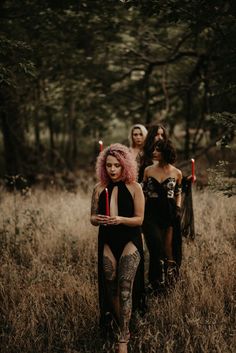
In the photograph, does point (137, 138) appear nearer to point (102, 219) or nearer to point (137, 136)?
point (137, 136)

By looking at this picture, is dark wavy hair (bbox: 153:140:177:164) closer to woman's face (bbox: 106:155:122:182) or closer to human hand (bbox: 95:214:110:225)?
woman's face (bbox: 106:155:122:182)

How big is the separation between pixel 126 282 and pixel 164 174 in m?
1.67

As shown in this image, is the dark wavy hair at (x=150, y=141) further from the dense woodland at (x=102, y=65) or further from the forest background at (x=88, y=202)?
the dense woodland at (x=102, y=65)

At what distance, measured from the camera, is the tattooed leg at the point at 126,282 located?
3.56 metres

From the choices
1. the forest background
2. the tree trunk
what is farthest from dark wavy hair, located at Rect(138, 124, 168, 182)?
the tree trunk

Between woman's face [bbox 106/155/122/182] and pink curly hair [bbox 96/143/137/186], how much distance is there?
0.03 meters

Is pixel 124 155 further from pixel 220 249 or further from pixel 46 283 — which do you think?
pixel 220 249

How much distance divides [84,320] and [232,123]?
254cm

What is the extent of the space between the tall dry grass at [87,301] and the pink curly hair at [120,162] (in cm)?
134

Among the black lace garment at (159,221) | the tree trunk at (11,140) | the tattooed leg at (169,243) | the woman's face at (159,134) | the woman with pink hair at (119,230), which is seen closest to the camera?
the woman with pink hair at (119,230)

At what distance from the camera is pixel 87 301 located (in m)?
4.43

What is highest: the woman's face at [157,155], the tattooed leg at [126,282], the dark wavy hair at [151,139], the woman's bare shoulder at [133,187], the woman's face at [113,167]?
the dark wavy hair at [151,139]

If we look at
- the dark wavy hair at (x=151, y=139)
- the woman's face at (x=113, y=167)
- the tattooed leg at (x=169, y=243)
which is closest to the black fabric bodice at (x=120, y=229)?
the woman's face at (x=113, y=167)

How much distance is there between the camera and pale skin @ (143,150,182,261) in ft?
15.9
